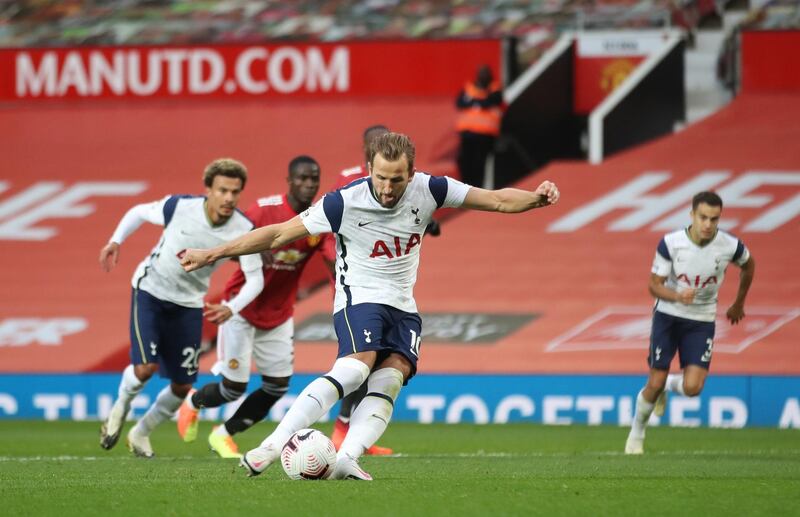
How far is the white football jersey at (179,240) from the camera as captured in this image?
35.3 feet

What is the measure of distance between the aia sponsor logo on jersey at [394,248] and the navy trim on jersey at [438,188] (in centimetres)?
24

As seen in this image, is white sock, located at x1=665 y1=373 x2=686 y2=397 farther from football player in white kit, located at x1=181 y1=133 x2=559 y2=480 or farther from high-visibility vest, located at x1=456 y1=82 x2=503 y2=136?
high-visibility vest, located at x1=456 y1=82 x2=503 y2=136

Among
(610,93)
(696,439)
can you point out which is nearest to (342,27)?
(610,93)

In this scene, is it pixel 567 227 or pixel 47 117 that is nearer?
pixel 567 227

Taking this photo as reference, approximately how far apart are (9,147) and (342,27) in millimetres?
5957

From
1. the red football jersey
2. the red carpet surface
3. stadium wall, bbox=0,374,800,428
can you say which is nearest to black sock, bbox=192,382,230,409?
the red football jersey

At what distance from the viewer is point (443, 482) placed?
791cm

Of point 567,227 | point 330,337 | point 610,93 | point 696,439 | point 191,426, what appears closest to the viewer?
point 191,426

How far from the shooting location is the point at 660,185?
20141 millimetres

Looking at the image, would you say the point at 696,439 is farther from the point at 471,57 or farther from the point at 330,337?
the point at 471,57

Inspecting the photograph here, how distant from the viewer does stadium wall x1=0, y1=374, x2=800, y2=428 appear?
1547 centimetres

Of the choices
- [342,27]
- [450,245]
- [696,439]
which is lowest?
[696,439]

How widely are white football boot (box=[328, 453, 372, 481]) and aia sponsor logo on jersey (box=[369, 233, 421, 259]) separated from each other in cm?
114

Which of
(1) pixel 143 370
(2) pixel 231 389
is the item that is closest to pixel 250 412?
(2) pixel 231 389
